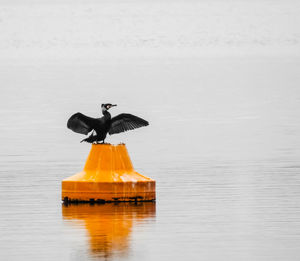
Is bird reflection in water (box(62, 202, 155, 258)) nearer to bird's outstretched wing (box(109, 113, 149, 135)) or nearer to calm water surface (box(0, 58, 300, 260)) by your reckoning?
calm water surface (box(0, 58, 300, 260))

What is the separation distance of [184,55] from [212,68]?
22.1m

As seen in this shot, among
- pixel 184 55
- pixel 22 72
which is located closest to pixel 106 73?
pixel 22 72

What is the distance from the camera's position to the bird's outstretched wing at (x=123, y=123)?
68.2ft

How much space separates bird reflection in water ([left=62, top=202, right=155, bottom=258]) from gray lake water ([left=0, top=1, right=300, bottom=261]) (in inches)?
0.8

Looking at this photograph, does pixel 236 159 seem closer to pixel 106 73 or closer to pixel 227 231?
pixel 227 231

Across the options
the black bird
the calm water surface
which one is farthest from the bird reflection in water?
the black bird

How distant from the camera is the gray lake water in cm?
1659

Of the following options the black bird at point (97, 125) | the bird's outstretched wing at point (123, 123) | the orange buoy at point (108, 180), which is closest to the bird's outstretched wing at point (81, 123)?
the black bird at point (97, 125)

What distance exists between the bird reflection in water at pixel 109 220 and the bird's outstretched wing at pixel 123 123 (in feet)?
3.72

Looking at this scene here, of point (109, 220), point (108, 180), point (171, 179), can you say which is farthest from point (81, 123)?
point (171, 179)

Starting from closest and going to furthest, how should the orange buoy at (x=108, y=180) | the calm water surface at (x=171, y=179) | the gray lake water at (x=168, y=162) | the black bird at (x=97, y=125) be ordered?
the calm water surface at (x=171, y=179)
the gray lake water at (x=168, y=162)
the orange buoy at (x=108, y=180)
the black bird at (x=97, y=125)

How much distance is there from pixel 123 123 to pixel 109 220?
9.02 feet

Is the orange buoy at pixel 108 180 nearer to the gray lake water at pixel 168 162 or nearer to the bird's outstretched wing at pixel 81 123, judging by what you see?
the gray lake water at pixel 168 162

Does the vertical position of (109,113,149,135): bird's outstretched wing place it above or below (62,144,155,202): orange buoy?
above
